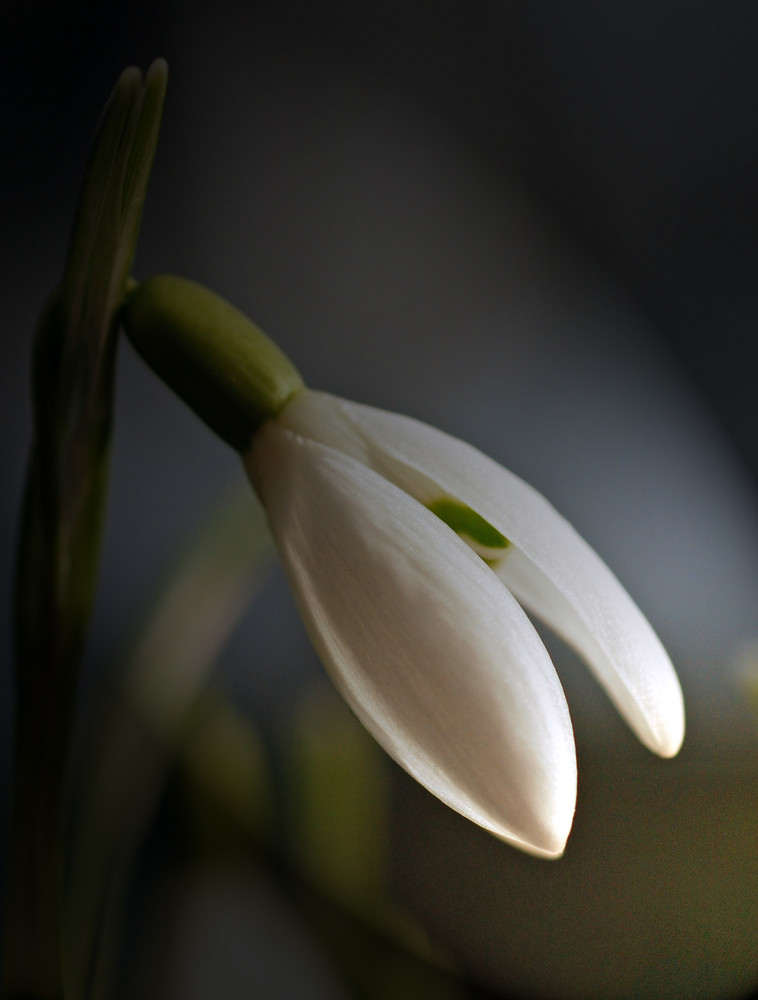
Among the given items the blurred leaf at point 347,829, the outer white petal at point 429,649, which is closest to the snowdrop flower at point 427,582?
the outer white petal at point 429,649

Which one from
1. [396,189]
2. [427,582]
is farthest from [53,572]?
[396,189]

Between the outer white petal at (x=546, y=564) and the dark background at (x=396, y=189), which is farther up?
the dark background at (x=396, y=189)

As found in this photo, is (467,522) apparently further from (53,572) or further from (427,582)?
(53,572)

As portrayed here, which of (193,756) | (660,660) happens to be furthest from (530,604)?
(193,756)

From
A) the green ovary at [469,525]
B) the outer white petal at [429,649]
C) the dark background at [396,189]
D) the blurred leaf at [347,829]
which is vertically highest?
the dark background at [396,189]

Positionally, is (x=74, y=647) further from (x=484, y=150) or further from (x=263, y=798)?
(x=484, y=150)

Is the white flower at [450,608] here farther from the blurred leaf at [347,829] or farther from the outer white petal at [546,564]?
the blurred leaf at [347,829]

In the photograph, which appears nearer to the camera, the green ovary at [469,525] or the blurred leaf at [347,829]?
the green ovary at [469,525]

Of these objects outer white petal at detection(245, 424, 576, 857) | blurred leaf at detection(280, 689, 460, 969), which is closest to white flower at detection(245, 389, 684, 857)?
outer white petal at detection(245, 424, 576, 857)
